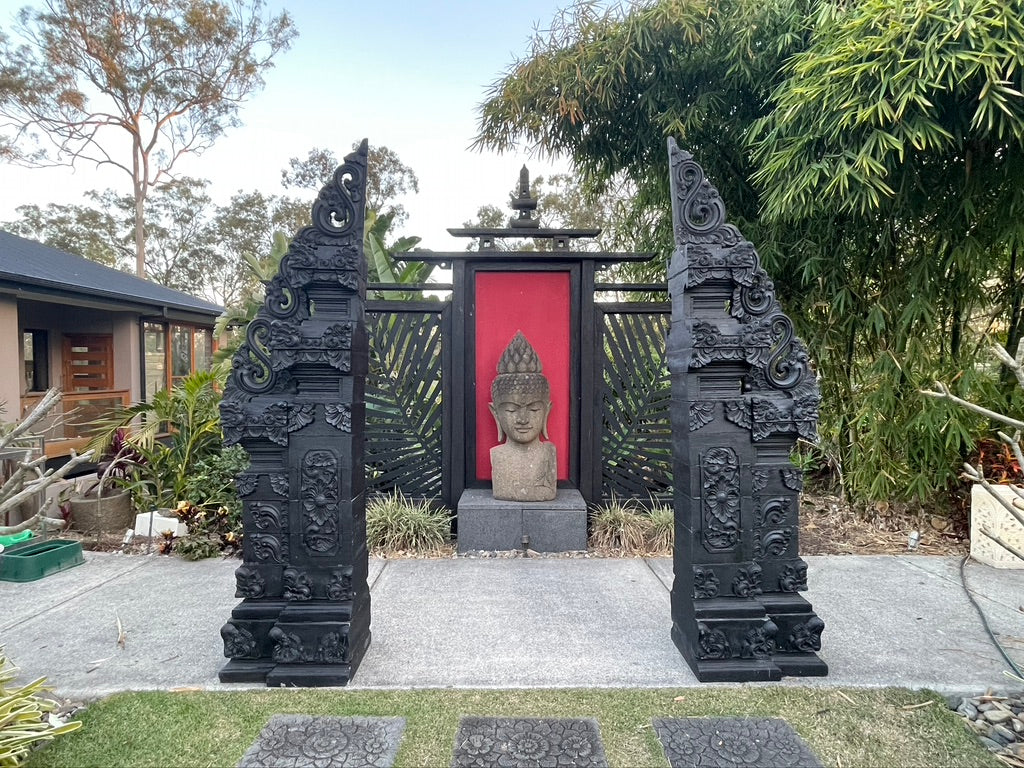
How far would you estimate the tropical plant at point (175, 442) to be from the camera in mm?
4875

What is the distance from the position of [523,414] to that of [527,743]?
8.88 ft

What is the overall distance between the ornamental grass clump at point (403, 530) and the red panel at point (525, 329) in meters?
0.82

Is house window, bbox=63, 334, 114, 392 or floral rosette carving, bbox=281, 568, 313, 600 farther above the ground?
house window, bbox=63, 334, 114, 392

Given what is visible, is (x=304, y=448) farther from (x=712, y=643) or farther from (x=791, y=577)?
(x=791, y=577)

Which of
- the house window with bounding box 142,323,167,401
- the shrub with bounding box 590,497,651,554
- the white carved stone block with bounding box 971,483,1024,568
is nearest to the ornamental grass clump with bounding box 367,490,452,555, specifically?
the shrub with bounding box 590,497,651,554

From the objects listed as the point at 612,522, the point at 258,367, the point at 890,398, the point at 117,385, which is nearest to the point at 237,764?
the point at 258,367

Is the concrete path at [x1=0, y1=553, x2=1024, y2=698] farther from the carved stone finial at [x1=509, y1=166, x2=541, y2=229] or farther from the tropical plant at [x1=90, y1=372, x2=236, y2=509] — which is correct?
the carved stone finial at [x1=509, y1=166, x2=541, y2=229]

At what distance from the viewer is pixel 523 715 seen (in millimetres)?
2232

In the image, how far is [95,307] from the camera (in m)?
9.24

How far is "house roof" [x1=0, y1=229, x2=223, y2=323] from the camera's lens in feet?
24.2

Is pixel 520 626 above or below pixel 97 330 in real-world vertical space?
below

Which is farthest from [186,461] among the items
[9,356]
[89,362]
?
[89,362]

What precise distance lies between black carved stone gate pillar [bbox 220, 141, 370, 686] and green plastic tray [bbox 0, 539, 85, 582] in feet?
7.85

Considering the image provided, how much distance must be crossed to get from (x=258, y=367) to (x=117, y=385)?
10.7m
